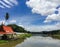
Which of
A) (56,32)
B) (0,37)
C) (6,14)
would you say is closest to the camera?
(0,37)

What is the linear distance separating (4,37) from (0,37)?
4.84 ft

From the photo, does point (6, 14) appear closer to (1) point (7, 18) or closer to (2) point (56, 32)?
(1) point (7, 18)

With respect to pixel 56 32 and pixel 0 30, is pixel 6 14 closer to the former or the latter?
pixel 0 30

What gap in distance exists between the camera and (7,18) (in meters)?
66.8

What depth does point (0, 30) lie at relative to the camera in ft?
165

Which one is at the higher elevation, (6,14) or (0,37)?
(6,14)

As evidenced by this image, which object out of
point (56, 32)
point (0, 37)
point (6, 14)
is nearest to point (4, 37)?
point (0, 37)

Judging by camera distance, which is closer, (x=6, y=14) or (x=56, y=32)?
(x=6, y=14)

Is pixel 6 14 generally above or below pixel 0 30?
above

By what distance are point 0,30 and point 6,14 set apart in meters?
15.9

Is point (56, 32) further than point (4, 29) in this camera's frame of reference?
Yes

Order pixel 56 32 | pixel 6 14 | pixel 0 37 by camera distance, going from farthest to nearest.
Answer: pixel 56 32 → pixel 6 14 → pixel 0 37

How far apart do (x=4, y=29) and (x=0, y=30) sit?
1.01m

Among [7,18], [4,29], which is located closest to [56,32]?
[7,18]
